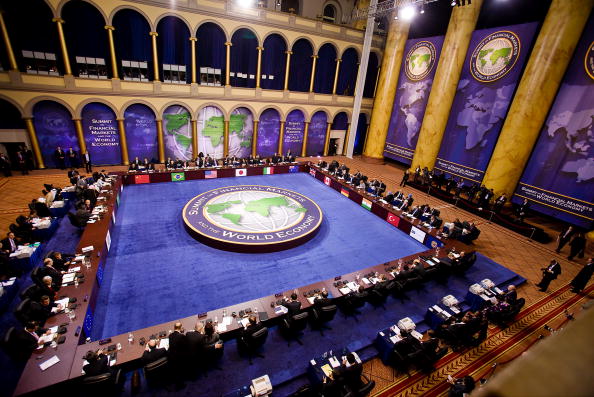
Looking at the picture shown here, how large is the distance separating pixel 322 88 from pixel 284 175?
891 centimetres

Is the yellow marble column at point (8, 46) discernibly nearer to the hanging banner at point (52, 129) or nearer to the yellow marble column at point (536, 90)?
the hanging banner at point (52, 129)

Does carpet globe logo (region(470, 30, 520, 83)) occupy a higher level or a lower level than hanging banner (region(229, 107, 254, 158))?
higher

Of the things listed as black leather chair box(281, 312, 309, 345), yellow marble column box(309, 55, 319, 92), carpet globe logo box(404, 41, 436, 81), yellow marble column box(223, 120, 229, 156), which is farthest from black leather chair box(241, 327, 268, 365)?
carpet globe logo box(404, 41, 436, 81)

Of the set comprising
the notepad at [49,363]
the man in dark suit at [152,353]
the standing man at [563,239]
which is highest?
the standing man at [563,239]

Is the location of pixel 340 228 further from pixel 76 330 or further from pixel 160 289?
pixel 76 330

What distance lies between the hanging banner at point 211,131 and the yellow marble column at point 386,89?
1239 cm

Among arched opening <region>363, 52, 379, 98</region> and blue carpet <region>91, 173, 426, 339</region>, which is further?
arched opening <region>363, 52, 379, 98</region>

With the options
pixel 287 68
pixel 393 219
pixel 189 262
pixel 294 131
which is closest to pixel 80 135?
pixel 189 262

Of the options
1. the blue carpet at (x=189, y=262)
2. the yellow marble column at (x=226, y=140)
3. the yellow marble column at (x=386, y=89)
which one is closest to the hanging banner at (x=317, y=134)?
the yellow marble column at (x=386, y=89)

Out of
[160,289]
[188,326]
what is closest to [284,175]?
[160,289]

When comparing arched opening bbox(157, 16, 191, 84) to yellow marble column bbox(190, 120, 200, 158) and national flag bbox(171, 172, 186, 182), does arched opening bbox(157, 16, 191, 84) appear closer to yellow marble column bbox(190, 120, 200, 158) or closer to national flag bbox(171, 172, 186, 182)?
yellow marble column bbox(190, 120, 200, 158)

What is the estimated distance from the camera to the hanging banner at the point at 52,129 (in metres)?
16.6

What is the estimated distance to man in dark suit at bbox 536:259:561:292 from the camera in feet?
33.5

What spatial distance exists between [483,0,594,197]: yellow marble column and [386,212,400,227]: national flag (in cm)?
729
